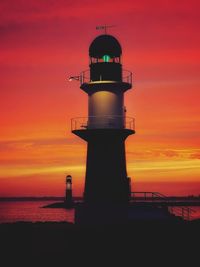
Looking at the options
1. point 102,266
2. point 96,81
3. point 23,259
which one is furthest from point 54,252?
point 96,81

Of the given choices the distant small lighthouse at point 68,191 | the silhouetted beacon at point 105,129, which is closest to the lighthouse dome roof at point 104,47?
the silhouetted beacon at point 105,129

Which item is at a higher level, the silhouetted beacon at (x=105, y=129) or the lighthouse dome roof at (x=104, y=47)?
the lighthouse dome roof at (x=104, y=47)

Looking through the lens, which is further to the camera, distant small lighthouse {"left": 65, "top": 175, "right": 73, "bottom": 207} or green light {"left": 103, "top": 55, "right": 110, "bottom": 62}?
distant small lighthouse {"left": 65, "top": 175, "right": 73, "bottom": 207}

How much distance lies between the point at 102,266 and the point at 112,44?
12565 millimetres

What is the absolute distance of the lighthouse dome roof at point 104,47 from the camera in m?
27.6

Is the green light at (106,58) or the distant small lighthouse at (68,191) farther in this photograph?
the distant small lighthouse at (68,191)

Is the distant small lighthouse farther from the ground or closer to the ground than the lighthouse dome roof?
closer to the ground

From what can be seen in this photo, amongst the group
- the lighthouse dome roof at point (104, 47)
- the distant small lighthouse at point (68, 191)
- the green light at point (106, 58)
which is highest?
the lighthouse dome roof at point (104, 47)

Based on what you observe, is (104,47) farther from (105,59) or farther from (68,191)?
(68,191)

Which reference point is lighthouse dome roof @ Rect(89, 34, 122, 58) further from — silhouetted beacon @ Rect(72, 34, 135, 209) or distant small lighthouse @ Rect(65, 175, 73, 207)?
distant small lighthouse @ Rect(65, 175, 73, 207)

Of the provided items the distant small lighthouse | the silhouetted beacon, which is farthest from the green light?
the distant small lighthouse

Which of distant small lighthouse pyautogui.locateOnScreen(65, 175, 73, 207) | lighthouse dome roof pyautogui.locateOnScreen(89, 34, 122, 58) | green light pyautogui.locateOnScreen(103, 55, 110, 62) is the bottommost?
distant small lighthouse pyautogui.locateOnScreen(65, 175, 73, 207)

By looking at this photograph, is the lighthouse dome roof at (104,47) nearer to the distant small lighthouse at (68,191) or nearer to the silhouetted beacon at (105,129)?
the silhouetted beacon at (105,129)

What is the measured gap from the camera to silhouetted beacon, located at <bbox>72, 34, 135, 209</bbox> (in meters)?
27.2
